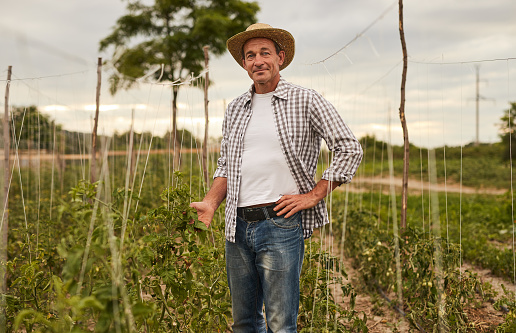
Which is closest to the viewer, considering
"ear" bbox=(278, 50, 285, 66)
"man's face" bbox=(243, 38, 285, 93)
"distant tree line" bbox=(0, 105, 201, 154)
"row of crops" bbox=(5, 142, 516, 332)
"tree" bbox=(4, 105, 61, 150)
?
"row of crops" bbox=(5, 142, 516, 332)

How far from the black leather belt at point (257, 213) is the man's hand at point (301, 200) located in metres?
0.03

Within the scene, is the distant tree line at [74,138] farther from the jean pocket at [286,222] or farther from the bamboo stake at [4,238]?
the jean pocket at [286,222]

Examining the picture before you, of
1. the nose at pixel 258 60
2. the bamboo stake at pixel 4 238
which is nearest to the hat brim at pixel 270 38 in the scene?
the nose at pixel 258 60

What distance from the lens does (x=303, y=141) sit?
1854mm

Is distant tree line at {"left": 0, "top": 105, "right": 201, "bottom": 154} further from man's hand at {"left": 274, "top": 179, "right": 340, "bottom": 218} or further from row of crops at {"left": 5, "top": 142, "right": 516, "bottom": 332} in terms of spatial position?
man's hand at {"left": 274, "top": 179, "right": 340, "bottom": 218}

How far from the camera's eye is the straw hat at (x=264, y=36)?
1.94m

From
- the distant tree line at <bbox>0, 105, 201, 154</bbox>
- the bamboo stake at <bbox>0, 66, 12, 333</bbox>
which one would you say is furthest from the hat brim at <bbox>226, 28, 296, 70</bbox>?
the bamboo stake at <bbox>0, 66, 12, 333</bbox>

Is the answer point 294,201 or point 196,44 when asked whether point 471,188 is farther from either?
point 294,201

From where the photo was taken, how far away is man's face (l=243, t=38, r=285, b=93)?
1.88m

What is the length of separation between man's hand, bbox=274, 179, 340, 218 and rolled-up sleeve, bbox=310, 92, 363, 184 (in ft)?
0.16

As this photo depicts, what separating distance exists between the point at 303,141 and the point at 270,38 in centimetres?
53

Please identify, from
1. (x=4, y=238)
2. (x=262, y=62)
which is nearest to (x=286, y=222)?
(x=262, y=62)

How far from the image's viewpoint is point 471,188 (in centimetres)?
1275

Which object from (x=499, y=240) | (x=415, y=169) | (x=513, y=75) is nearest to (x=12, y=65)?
(x=513, y=75)
